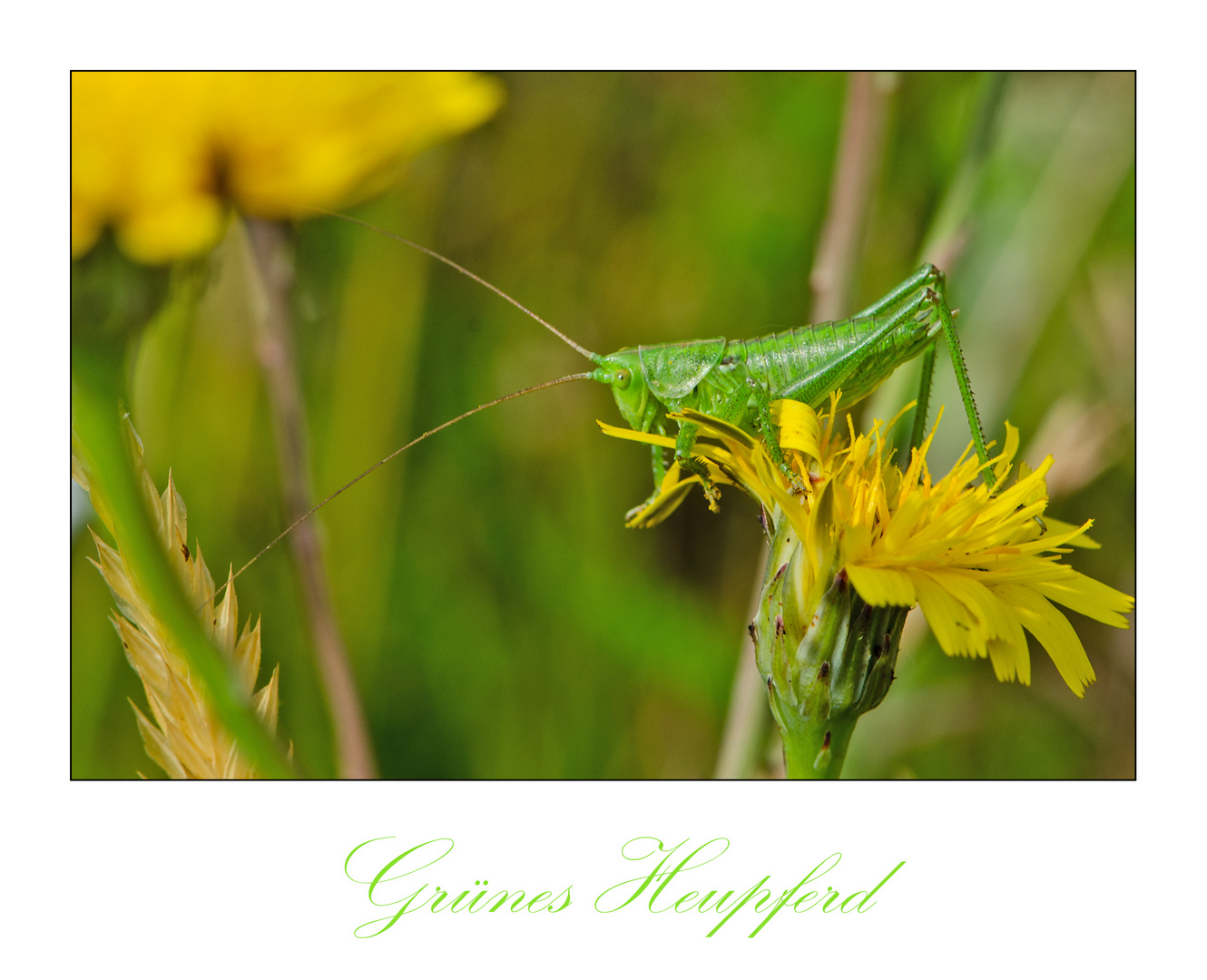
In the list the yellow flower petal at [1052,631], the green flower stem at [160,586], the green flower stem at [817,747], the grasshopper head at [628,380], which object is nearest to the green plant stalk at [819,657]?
the green flower stem at [817,747]

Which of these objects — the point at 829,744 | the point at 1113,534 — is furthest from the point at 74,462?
the point at 1113,534

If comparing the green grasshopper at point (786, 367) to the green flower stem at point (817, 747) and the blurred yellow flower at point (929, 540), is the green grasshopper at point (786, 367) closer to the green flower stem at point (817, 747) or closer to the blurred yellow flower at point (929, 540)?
the blurred yellow flower at point (929, 540)

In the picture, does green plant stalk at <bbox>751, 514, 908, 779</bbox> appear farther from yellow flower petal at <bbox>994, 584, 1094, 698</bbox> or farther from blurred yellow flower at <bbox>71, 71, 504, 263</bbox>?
blurred yellow flower at <bbox>71, 71, 504, 263</bbox>

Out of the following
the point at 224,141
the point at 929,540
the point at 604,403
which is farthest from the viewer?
the point at 604,403

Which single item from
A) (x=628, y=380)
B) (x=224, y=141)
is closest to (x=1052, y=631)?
(x=628, y=380)

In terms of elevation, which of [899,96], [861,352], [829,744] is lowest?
[829,744]

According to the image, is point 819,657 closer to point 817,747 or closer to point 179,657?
point 817,747

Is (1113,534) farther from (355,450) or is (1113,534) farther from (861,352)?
(355,450)
